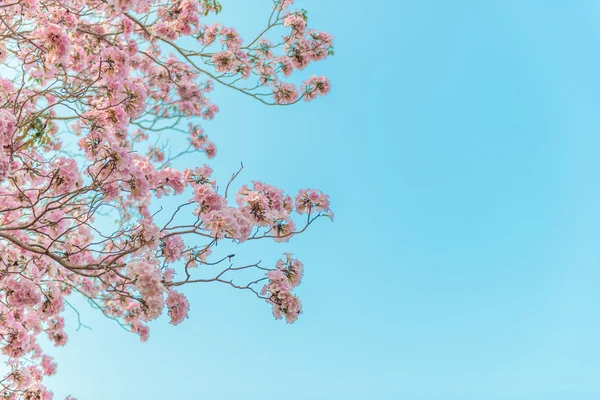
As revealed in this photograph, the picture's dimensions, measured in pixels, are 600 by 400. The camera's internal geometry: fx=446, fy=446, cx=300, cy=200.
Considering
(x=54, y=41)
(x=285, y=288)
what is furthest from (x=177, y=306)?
(x=54, y=41)

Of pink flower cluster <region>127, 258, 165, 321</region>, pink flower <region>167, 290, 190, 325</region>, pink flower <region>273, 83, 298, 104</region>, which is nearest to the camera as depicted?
pink flower cluster <region>127, 258, 165, 321</region>

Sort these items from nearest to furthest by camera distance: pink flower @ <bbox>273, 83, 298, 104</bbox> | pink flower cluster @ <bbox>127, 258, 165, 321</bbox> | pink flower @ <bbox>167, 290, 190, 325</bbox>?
pink flower cluster @ <bbox>127, 258, 165, 321</bbox>, pink flower @ <bbox>167, 290, 190, 325</bbox>, pink flower @ <bbox>273, 83, 298, 104</bbox>

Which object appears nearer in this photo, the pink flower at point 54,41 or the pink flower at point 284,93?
the pink flower at point 54,41

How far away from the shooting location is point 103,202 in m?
3.54

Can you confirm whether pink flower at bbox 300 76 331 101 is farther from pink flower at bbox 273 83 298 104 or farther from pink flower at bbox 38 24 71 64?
pink flower at bbox 38 24 71 64

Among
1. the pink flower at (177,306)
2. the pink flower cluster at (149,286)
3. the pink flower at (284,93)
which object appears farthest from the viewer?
the pink flower at (284,93)

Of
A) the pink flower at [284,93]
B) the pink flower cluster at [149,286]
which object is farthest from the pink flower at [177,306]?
the pink flower at [284,93]

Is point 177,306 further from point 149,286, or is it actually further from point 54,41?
point 54,41

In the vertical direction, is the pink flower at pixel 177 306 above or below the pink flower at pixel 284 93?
below

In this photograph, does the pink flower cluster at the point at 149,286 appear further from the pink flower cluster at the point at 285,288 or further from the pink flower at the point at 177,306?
the pink flower cluster at the point at 285,288

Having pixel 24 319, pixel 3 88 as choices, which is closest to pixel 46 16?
pixel 3 88

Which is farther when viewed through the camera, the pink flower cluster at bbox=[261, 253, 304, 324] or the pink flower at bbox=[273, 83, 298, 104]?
the pink flower at bbox=[273, 83, 298, 104]

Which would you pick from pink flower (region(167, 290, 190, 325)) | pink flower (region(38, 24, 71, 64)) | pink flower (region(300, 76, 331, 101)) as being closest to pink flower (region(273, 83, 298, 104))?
pink flower (region(300, 76, 331, 101))

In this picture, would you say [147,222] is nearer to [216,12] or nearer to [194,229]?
[194,229]
